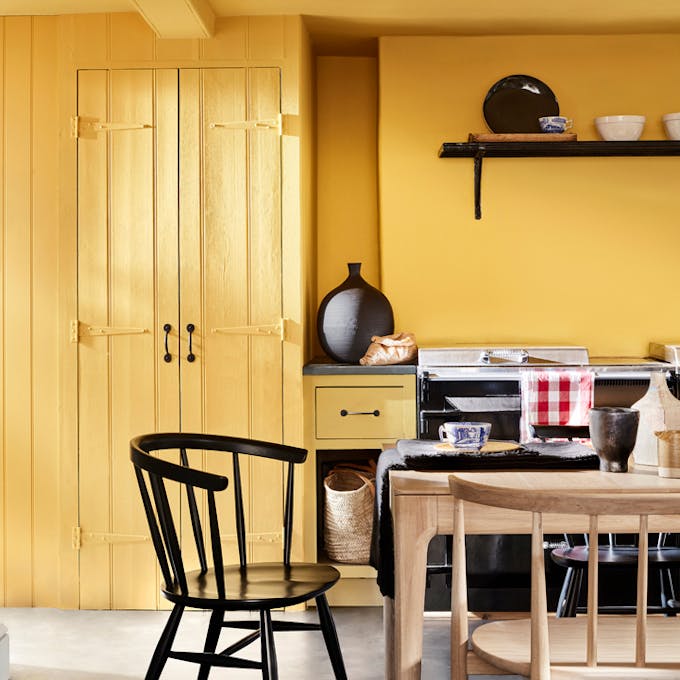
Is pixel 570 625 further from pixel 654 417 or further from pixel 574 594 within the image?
pixel 574 594

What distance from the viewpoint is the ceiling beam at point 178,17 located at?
10.9 feet

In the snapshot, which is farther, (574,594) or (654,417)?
(574,594)

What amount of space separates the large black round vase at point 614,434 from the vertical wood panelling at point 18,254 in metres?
2.52

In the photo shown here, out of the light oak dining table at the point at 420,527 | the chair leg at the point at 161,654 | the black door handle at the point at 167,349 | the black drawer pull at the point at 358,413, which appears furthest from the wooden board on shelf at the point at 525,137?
the chair leg at the point at 161,654

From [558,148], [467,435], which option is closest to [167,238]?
[558,148]

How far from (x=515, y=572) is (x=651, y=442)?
1365 mm

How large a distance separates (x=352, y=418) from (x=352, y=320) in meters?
0.41

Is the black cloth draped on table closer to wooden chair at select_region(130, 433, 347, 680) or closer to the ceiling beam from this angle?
wooden chair at select_region(130, 433, 347, 680)

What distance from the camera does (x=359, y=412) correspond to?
3.72 metres

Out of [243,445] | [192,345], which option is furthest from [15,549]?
[243,445]

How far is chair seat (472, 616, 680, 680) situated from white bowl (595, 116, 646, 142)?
2.52 m

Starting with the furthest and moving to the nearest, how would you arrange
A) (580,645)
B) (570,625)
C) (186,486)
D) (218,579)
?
(186,486)
(218,579)
(570,625)
(580,645)

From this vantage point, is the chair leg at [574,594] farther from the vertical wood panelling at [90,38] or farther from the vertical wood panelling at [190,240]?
A: the vertical wood panelling at [90,38]

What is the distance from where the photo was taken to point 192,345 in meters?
3.73
